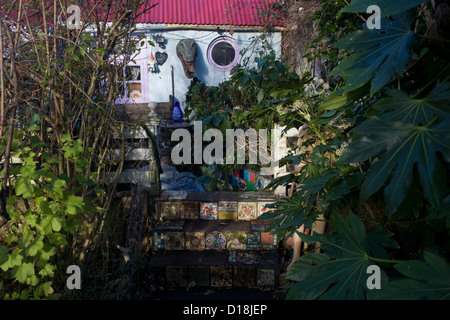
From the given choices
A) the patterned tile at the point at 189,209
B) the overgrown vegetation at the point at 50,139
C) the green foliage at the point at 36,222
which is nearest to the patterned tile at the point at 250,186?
the patterned tile at the point at 189,209

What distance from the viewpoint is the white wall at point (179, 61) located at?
10.0 m

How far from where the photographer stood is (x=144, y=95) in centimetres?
1008

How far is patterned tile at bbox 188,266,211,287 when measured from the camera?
3506mm

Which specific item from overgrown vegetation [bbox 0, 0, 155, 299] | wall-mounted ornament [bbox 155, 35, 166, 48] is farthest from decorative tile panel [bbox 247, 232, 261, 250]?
wall-mounted ornament [bbox 155, 35, 166, 48]

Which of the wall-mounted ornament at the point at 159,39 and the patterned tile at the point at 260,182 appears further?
the wall-mounted ornament at the point at 159,39

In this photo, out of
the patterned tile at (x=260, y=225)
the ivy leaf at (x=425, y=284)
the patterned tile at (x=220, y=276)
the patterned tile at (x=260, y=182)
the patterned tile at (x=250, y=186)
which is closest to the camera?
the ivy leaf at (x=425, y=284)


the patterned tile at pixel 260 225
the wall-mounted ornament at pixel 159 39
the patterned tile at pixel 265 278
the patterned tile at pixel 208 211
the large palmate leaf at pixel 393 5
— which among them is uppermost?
the wall-mounted ornament at pixel 159 39

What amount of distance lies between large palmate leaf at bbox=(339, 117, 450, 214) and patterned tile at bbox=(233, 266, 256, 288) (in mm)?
2678

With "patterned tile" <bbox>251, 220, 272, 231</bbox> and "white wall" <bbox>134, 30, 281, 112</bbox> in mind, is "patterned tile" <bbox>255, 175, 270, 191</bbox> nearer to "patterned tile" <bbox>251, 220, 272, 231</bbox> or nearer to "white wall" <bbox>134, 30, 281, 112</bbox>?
"patterned tile" <bbox>251, 220, 272, 231</bbox>

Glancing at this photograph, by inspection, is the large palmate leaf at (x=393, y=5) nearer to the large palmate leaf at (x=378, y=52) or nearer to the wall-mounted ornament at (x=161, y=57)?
the large palmate leaf at (x=378, y=52)

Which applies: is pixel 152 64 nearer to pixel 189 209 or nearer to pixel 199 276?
pixel 189 209
